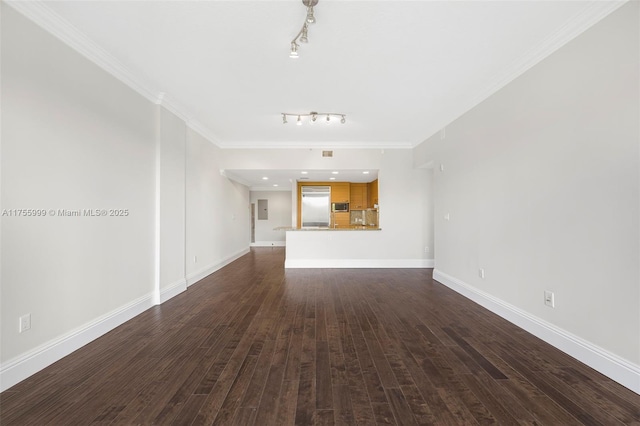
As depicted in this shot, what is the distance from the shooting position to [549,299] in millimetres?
2400

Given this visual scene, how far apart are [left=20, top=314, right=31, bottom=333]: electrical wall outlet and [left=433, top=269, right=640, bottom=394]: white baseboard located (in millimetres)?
4199

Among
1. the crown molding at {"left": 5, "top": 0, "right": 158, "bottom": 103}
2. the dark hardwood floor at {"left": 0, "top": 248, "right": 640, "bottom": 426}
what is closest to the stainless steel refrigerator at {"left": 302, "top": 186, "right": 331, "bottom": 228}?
the dark hardwood floor at {"left": 0, "top": 248, "right": 640, "bottom": 426}

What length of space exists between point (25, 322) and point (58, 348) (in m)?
0.40

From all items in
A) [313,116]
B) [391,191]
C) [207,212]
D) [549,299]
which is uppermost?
[313,116]

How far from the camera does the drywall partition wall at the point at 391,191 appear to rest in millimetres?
5758

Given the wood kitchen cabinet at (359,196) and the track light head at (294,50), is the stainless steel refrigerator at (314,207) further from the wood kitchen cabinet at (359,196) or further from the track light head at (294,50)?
the track light head at (294,50)

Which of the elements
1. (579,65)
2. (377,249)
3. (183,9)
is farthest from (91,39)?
(377,249)

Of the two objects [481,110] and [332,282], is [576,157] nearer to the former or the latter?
[481,110]

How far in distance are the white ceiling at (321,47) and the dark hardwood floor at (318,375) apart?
267 centimetres

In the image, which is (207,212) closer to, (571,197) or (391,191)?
(391,191)

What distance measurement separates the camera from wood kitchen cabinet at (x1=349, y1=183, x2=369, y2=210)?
8312 millimetres

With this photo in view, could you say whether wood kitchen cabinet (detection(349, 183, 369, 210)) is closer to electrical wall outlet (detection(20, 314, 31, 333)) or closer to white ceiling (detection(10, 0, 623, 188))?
white ceiling (detection(10, 0, 623, 188))

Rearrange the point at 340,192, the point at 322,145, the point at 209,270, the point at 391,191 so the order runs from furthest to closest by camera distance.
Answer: the point at 340,192
the point at 391,191
the point at 322,145
the point at 209,270

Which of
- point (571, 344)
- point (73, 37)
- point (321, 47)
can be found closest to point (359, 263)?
point (571, 344)
